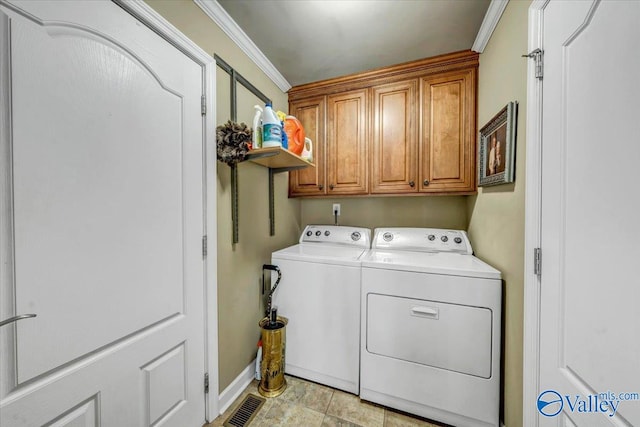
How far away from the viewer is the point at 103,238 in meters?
0.83

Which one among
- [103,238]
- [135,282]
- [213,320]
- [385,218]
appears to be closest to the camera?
[103,238]

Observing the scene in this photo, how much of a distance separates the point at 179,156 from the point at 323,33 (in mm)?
1239

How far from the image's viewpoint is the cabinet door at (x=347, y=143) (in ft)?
6.46

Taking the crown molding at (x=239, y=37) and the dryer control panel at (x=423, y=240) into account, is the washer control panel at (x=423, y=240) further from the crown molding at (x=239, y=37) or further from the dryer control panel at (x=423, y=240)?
the crown molding at (x=239, y=37)

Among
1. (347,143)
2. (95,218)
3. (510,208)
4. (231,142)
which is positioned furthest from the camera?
(347,143)

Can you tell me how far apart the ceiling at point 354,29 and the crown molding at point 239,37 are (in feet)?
0.09

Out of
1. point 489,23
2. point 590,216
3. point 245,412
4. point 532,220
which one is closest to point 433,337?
point 532,220

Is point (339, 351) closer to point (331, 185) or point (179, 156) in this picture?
point (331, 185)

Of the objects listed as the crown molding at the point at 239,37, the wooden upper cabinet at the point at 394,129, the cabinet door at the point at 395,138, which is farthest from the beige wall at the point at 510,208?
the crown molding at the point at 239,37

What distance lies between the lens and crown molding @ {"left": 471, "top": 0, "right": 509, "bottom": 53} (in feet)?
4.08

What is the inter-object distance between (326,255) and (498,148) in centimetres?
126

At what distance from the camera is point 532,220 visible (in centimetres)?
93

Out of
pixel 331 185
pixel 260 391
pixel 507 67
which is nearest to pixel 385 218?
pixel 331 185

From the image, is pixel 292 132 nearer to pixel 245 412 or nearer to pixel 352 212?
pixel 352 212
